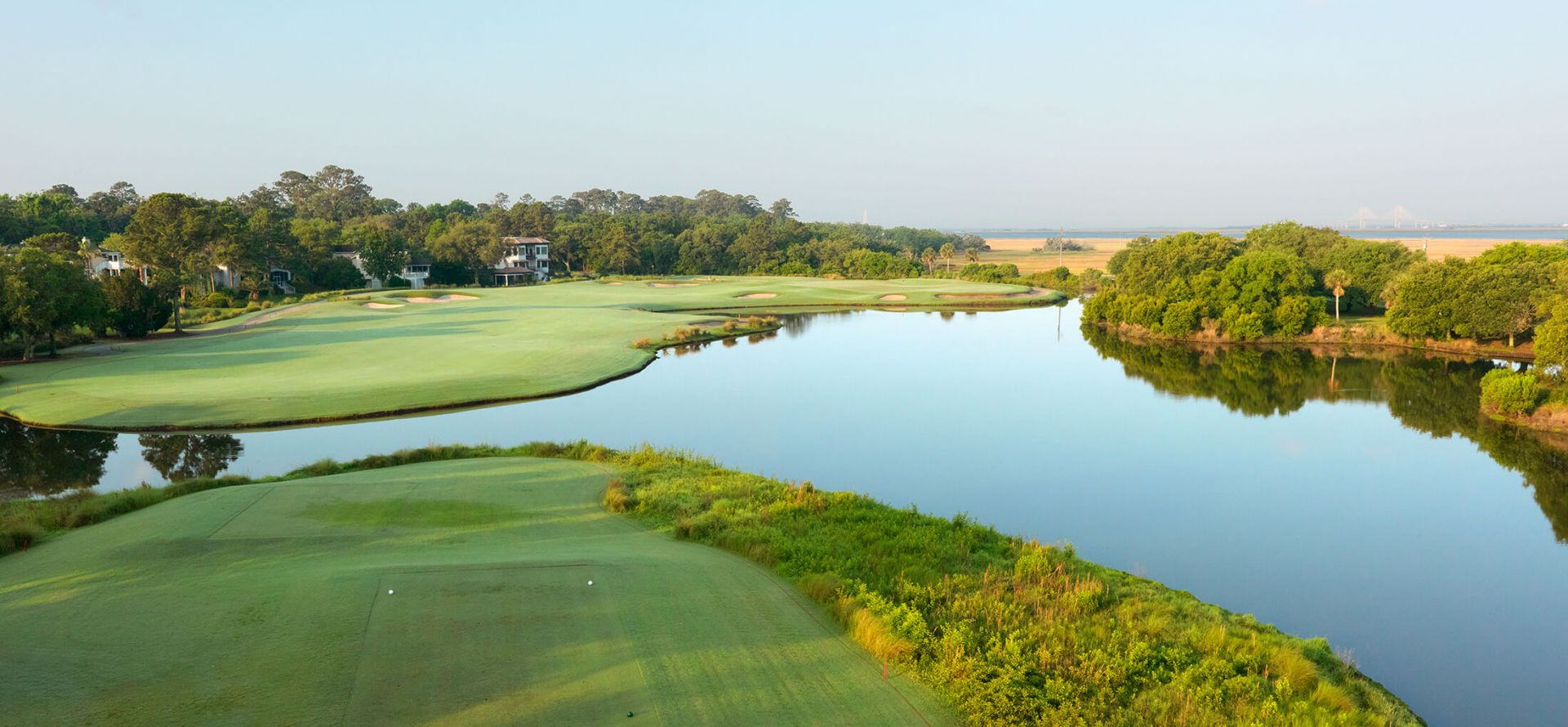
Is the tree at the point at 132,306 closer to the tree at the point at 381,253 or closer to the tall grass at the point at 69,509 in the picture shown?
the tall grass at the point at 69,509

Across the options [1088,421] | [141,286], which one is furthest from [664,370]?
[141,286]

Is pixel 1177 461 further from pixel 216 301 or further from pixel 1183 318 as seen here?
pixel 216 301

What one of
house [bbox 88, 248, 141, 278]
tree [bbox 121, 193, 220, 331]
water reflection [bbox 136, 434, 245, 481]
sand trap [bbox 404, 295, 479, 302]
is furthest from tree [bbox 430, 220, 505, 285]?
water reflection [bbox 136, 434, 245, 481]

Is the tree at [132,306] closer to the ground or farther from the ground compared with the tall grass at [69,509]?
farther from the ground

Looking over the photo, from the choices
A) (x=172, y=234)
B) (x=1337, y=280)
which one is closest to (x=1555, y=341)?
(x=1337, y=280)

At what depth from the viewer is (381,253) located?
91000 millimetres

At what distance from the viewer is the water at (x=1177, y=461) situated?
596 inches

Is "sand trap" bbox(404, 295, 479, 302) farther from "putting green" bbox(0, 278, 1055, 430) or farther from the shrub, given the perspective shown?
the shrub

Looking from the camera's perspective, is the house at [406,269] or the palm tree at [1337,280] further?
the house at [406,269]

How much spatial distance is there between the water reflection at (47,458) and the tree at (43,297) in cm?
1181

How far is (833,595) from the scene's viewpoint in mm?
12070

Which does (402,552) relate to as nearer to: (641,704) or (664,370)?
(641,704)

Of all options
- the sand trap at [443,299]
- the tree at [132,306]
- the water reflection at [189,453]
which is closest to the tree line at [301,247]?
the tree at [132,306]

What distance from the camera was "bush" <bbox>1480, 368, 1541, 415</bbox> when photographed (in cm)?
3200
